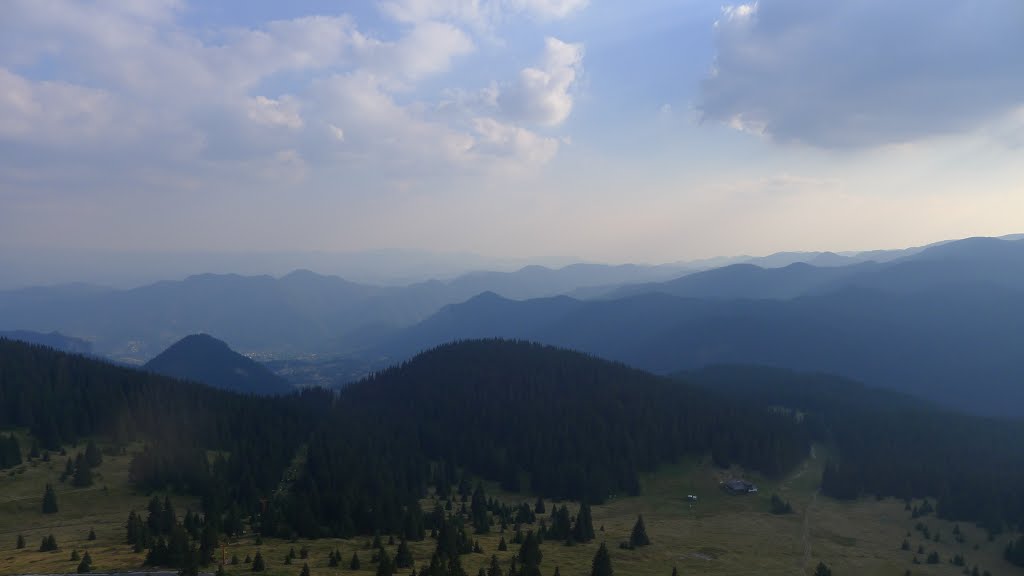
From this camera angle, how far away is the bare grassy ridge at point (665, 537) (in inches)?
3071

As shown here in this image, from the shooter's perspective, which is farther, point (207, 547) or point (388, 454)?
point (388, 454)

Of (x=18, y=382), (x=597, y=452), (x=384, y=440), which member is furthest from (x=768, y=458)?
(x=18, y=382)

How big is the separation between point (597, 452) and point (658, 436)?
2141cm

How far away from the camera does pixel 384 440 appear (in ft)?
602

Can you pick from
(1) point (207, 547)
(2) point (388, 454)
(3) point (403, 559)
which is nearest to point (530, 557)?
(3) point (403, 559)

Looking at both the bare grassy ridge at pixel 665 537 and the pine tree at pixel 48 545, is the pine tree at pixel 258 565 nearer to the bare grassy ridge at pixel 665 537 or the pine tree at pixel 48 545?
the bare grassy ridge at pixel 665 537

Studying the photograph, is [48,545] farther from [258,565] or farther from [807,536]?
[807,536]

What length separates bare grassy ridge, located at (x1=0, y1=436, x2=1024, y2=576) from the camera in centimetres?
7800

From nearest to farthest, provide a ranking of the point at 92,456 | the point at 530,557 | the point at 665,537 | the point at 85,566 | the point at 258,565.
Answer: the point at 85,566, the point at 258,565, the point at 530,557, the point at 665,537, the point at 92,456

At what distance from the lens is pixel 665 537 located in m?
112

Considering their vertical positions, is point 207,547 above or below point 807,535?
above

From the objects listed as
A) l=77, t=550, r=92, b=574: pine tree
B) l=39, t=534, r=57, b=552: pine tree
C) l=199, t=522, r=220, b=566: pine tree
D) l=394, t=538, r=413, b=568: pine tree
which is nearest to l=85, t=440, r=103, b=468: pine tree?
l=39, t=534, r=57, b=552: pine tree

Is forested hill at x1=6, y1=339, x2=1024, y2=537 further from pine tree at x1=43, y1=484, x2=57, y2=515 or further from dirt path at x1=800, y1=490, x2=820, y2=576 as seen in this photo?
pine tree at x1=43, y1=484, x2=57, y2=515

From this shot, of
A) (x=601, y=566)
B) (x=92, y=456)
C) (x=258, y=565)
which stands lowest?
(x=601, y=566)
